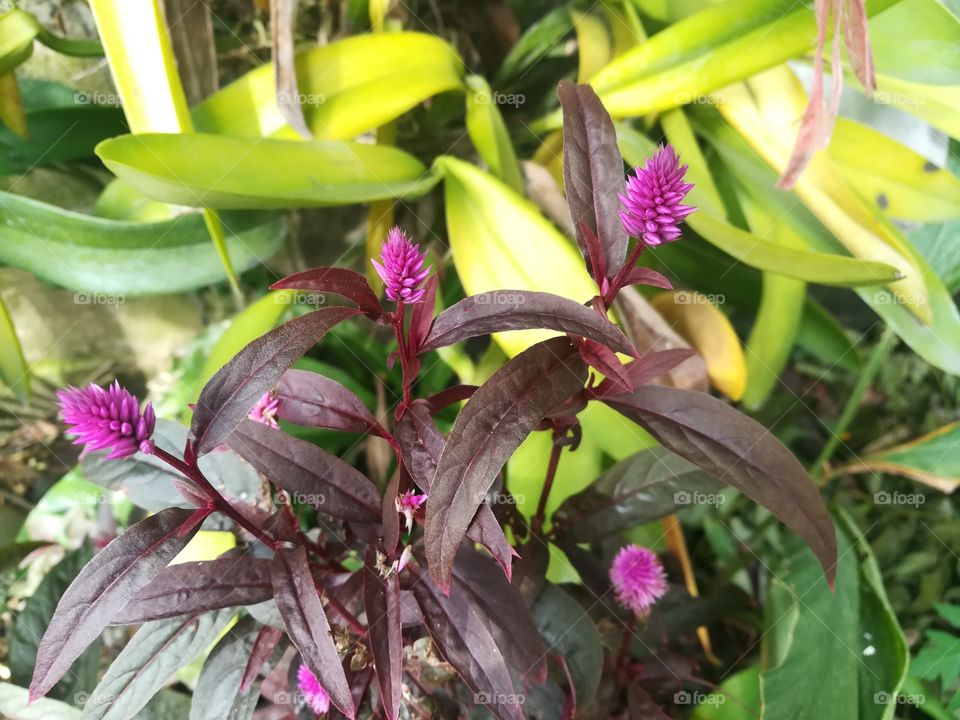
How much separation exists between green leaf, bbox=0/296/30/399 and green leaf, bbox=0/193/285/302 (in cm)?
7

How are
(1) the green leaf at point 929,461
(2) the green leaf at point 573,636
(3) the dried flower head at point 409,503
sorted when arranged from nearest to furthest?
(3) the dried flower head at point 409,503
(2) the green leaf at point 573,636
(1) the green leaf at point 929,461

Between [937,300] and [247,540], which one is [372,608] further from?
[937,300]

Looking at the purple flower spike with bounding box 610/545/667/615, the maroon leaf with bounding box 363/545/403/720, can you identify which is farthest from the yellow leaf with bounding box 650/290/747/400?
the maroon leaf with bounding box 363/545/403/720

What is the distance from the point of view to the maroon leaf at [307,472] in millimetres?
448

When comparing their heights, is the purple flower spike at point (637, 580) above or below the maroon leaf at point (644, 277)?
below

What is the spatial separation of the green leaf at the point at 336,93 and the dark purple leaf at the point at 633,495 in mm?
524

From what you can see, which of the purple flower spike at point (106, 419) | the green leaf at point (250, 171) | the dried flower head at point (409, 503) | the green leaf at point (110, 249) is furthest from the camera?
the green leaf at point (110, 249)

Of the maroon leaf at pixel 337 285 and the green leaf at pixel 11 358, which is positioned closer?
the maroon leaf at pixel 337 285

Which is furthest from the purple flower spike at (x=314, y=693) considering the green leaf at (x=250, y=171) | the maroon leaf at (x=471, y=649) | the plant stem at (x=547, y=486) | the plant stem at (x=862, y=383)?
the plant stem at (x=862, y=383)

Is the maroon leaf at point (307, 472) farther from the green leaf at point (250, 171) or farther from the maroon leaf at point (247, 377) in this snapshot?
the green leaf at point (250, 171)

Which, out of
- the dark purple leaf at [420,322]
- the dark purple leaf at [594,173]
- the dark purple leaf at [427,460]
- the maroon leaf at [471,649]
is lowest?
the maroon leaf at [471,649]

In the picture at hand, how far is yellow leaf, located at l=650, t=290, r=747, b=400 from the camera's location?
827 millimetres

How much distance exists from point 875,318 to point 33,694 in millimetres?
1258

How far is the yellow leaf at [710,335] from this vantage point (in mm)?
827
